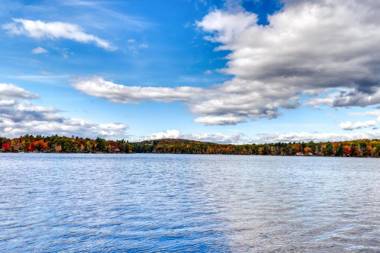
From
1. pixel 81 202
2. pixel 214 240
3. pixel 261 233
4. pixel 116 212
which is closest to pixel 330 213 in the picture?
pixel 261 233

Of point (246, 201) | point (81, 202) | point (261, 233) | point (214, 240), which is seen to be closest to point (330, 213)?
point (246, 201)

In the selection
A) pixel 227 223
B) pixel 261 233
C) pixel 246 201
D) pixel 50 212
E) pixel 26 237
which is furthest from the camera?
pixel 246 201

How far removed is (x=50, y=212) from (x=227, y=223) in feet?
51.9

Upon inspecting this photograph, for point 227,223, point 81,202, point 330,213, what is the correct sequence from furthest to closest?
1. point 81,202
2. point 330,213
3. point 227,223

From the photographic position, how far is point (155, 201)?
1679 inches

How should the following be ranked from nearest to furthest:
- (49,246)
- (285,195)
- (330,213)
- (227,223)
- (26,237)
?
1. (49,246)
2. (26,237)
3. (227,223)
4. (330,213)
5. (285,195)

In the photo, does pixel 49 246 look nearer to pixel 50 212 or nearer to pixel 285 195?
pixel 50 212

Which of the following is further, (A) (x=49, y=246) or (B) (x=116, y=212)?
(B) (x=116, y=212)

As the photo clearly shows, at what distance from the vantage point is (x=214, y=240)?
25.1 m

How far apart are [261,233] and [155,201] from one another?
1822 cm

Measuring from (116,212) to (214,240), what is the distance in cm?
1311

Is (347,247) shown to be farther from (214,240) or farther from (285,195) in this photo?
(285,195)

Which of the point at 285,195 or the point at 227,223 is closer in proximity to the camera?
the point at 227,223

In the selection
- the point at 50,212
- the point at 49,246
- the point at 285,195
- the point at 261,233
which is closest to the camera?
the point at 49,246
